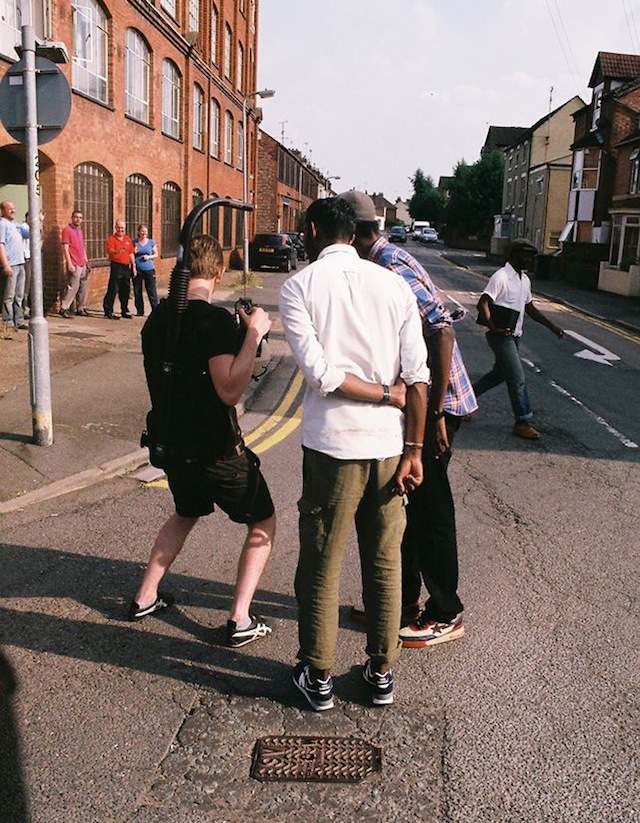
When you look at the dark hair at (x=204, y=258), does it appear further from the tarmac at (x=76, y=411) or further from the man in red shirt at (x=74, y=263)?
the man in red shirt at (x=74, y=263)

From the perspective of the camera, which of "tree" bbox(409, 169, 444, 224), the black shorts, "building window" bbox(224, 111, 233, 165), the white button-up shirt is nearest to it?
the white button-up shirt

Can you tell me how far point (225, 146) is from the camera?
35688 millimetres

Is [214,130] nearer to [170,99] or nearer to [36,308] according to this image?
[170,99]

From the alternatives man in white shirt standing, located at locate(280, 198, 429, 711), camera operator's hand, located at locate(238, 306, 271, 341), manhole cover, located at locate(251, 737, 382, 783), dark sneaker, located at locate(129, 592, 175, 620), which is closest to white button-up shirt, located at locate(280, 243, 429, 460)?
man in white shirt standing, located at locate(280, 198, 429, 711)

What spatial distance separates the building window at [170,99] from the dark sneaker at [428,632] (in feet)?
75.4

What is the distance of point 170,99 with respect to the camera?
2583cm

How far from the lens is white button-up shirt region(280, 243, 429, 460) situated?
3107 mm

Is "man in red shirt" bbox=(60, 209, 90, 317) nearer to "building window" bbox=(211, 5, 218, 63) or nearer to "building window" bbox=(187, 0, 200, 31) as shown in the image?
"building window" bbox=(187, 0, 200, 31)

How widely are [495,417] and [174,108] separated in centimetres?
2068

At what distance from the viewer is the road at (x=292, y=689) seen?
9.43ft

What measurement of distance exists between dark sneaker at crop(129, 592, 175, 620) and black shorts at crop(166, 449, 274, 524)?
0.58 meters

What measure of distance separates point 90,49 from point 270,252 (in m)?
18.4

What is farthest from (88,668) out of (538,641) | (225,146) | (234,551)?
(225,146)

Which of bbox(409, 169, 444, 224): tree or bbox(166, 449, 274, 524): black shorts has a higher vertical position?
bbox(409, 169, 444, 224): tree
